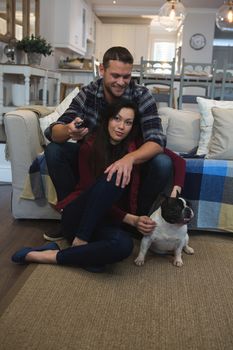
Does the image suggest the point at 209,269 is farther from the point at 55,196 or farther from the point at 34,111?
the point at 34,111

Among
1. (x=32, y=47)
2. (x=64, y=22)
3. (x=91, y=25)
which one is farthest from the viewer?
(x=91, y=25)

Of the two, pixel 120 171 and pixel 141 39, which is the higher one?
pixel 141 39

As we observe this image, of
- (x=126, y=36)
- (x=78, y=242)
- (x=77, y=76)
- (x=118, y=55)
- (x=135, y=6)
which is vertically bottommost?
(x=78, y=242)

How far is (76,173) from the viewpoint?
196 centimetres

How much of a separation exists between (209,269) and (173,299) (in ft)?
1.15

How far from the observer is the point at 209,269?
1727 mm

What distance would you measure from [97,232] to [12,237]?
2.07 feet

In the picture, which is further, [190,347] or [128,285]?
[128,285]

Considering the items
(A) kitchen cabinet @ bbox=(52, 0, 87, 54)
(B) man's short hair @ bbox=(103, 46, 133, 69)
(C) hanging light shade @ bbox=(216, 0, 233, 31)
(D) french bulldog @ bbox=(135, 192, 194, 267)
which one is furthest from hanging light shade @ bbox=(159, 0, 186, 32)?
(D) french bulldog @ bbox=(135, 192, 194, 267)

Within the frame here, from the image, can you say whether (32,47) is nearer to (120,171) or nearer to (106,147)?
(106,147)

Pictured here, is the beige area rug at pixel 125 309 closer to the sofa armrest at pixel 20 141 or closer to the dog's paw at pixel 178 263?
the dog's paw at pixel 178 263

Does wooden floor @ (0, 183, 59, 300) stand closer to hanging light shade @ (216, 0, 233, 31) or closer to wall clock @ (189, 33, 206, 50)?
hanging light shade @ (216, 0, 233, 31)

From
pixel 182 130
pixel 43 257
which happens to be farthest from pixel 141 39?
pixel 43 257

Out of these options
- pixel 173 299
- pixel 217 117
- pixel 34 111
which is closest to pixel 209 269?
pixel 173 299
